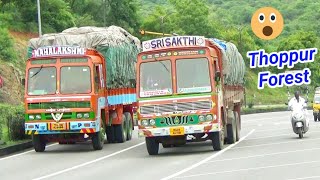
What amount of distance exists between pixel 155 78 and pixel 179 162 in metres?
3.22

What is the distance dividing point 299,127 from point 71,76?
321 inches

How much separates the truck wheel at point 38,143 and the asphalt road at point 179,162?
0.24 metres

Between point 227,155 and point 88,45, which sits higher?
point 88,45

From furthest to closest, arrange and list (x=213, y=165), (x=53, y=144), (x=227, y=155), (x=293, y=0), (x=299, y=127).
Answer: (x=293, y=0), (x=53, y=144), (x=299, y=127), (x=227, y=155), (x=213, y=165)

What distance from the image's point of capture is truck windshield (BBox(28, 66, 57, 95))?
23.7 m

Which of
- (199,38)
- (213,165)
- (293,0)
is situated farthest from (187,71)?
(293,0)

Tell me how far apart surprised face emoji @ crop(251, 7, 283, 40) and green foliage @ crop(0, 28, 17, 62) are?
3828cm

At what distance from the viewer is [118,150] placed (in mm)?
24469

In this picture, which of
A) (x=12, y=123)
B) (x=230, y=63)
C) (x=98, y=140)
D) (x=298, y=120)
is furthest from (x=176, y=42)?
(x=12, y=123)

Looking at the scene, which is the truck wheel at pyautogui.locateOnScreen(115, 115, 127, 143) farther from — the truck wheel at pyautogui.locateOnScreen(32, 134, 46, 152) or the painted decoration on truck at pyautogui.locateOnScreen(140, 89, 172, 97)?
the painted decoration on truck at pyautogui.locateOnScreen(140, 89, 172, 97)

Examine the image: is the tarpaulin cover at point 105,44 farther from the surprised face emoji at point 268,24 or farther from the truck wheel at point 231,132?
the surprised face emoji at point 268,24

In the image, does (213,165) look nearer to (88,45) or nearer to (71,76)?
(71,76)

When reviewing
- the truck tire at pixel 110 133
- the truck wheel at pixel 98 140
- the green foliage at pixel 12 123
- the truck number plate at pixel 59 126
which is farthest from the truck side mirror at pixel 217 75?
the green foliage at pixel 12 123

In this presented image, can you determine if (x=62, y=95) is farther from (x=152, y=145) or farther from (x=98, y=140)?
(x=152, y=145)
